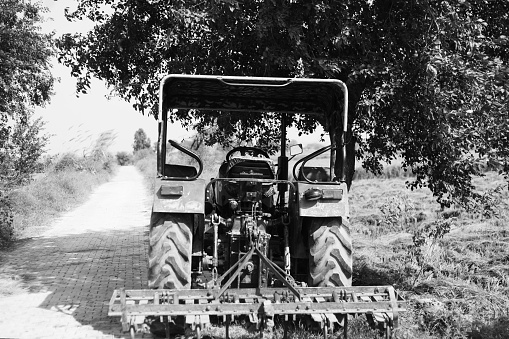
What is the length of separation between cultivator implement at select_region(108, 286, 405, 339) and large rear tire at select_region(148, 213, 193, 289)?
1.34ft

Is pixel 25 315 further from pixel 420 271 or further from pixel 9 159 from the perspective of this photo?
pixel 9 159

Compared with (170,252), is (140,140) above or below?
above

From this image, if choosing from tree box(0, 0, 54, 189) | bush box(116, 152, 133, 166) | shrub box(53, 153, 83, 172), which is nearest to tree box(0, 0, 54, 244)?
tree box(0, 0, 54, 189)

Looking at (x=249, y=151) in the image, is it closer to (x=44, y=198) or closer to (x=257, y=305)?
(x=257, y=305)

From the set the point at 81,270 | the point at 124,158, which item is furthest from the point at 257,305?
the point at 124,158

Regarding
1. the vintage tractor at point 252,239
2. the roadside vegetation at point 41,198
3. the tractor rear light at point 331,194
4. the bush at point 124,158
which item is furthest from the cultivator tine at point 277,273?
the bush at point 124,158

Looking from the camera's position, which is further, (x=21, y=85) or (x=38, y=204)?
(x=38, y=204)

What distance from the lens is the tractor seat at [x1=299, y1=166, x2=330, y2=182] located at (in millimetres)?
6871

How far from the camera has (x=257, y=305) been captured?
5.06 m

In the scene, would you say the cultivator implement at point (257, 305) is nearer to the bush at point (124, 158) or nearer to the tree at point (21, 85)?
the tree at point (21, 85)

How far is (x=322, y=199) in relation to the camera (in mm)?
6125

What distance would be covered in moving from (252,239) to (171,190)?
99cm

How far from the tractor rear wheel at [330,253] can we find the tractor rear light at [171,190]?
1.46m

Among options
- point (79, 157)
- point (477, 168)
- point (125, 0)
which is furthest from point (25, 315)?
point (79, 157)
